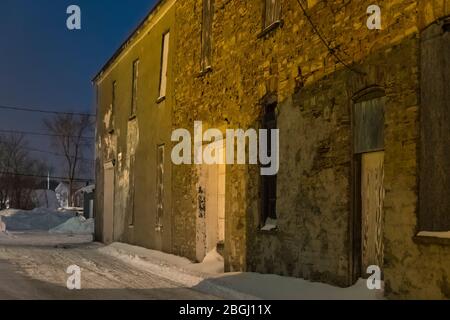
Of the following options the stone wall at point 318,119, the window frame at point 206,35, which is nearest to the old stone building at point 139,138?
the window frame at point 206,35

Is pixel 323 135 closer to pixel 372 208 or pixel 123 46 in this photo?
pixel 372 208

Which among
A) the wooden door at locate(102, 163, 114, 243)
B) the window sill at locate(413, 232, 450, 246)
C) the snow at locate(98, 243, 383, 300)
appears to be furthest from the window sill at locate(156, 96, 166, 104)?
the window sill at locate(413, 232, 450, 246)

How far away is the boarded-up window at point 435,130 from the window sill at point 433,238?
92mm

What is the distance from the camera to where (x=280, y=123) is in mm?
11180

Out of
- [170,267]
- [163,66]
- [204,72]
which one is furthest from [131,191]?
[170,267]

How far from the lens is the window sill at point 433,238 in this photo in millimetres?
7055

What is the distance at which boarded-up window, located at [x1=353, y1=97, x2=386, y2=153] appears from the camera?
8.64 m

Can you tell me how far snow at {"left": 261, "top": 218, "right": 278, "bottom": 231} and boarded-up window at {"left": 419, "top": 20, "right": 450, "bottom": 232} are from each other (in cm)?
404

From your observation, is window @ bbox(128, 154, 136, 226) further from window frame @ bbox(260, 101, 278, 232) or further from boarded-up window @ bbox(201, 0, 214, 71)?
window frame @ bbox(260, 101, 278, 232)

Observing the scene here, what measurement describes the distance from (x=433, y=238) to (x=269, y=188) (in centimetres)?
486

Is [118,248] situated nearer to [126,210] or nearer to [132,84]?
[126,210]

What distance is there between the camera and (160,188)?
18375mm

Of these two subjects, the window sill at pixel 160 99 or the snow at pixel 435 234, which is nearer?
the snow at pixel 435 234

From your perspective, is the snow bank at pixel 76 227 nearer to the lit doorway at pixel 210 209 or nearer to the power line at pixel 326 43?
the lit doorway at pixel 210 209
